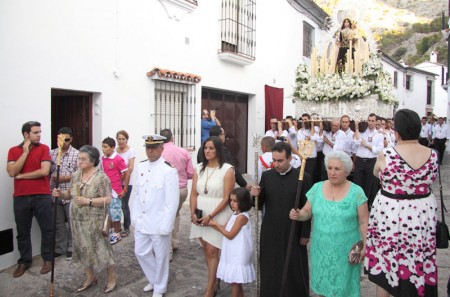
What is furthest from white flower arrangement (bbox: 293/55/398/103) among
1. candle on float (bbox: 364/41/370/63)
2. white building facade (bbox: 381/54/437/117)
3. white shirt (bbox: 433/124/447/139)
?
white building facade (bbox: 381/54/437/117)

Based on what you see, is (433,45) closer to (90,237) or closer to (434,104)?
(434,104)

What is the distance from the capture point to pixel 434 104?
116ft

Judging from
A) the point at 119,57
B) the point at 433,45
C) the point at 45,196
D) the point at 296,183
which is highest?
the point at 433,45

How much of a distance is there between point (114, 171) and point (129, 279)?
1714mm

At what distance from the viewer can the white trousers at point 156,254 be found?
4.38m

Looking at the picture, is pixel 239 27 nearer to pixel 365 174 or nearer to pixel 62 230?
pixel 365 174

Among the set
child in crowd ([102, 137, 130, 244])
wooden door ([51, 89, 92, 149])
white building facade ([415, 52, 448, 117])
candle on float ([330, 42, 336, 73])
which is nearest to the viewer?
child in crowd ([102, 137, 130, 244])

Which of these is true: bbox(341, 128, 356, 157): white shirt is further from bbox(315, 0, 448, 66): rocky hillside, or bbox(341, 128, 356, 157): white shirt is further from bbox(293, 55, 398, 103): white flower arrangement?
bbox(315, 0, 448, 66): rocky hillside

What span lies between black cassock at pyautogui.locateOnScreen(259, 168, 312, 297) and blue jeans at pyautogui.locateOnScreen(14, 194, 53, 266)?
293 cm

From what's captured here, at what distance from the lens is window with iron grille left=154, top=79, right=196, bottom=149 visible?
8062 millimetres

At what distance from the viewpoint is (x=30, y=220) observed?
5.22 m

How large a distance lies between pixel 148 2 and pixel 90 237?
188 inches

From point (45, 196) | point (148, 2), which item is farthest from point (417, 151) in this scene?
point (148, 2)

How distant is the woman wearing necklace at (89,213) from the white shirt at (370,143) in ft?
16.4
